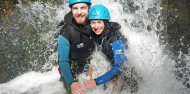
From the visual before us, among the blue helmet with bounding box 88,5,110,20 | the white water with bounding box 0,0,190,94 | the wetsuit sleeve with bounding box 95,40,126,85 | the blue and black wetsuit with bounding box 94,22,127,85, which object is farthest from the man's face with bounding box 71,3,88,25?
Result: the white water with bounding box 0,0,190,94

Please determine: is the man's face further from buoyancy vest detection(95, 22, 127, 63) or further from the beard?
buoyancy vest detection(95, 22, 127, 63)

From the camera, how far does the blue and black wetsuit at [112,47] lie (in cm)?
418

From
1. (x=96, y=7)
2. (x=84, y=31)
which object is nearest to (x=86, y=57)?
(x=84, y=31)

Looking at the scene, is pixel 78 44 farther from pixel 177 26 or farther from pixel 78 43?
pixel 177 26

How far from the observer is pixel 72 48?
463 centimetres

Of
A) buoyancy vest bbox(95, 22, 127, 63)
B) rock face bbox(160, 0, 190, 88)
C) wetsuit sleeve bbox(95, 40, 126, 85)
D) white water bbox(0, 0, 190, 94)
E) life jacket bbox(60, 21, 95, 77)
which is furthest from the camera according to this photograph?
rock face bbox(160, 0, 190, 88)

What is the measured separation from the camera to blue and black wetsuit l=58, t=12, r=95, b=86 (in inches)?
176

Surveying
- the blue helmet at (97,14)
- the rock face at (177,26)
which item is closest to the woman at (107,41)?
the blue helmet at (97,14)

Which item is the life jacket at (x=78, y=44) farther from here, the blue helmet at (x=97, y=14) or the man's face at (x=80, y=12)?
the blue helmet at (x=97, y=14)

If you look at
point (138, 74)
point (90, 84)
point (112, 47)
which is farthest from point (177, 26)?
point (90, 84)

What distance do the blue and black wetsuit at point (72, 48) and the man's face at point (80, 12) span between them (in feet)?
0.26

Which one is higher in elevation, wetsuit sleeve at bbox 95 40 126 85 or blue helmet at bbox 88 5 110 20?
blue helmet at bbox 88 5 110 20

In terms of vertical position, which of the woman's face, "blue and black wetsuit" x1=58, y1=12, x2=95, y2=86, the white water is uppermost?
the woman's face

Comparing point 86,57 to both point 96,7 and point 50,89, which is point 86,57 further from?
point 50,89
